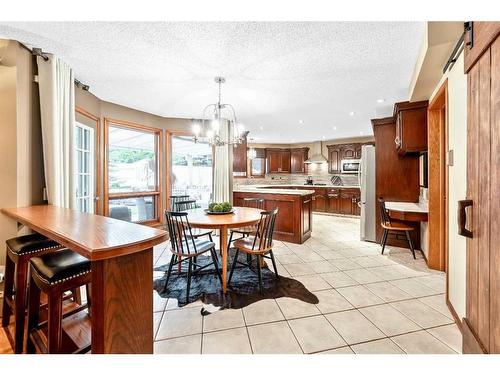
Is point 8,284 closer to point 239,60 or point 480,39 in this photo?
point 239,60

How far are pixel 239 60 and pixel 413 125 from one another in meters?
2.59

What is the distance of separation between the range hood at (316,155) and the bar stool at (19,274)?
7.34 meters

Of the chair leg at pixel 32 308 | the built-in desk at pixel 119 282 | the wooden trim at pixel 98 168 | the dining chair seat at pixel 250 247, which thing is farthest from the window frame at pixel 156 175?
the built-in desk at pixel 119 282

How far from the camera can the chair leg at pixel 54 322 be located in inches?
44.2

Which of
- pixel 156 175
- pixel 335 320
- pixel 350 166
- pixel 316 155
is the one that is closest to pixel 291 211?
pixel 335 320

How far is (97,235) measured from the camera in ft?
3.77

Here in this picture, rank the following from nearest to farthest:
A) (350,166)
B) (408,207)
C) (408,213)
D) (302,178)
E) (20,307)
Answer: (20,307) → (408,213) → (408,207) → (350,166) → (302,178)

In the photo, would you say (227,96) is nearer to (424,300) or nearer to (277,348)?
(277,348)

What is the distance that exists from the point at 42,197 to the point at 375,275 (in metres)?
3.82

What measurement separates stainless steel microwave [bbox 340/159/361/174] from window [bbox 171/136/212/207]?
445cm

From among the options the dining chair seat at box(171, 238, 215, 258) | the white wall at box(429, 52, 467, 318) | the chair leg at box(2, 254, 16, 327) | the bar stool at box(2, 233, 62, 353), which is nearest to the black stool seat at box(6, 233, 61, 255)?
the bar stool at box(2, 233, 62, 353)
